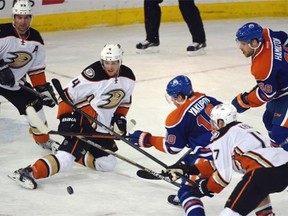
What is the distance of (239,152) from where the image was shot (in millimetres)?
3727

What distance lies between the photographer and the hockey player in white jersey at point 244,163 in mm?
3670

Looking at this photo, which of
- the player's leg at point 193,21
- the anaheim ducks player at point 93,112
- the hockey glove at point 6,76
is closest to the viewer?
the anaheim ducks player at point 93,112

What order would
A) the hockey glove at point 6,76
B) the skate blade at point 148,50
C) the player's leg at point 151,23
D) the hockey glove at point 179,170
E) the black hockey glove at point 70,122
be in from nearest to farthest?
1. the hockey glove at point 179,170
2. the black hockey glove at point 70,122
3. the hockey glove at point 6,76
4. the player's leg at point 151,23
5. the skate blade at point 148,50

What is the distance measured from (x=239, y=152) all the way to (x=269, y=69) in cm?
88

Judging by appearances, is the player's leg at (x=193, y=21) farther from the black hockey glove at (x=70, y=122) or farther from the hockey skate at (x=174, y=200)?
the hockey skate at (x=174, y=200)

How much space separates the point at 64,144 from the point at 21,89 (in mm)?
705

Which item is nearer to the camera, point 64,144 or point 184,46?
point 64,144

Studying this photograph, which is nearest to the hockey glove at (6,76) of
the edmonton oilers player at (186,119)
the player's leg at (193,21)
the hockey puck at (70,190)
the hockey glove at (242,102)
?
the hockey puck at (70,190)

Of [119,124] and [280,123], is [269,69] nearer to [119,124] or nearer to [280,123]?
[280,123]

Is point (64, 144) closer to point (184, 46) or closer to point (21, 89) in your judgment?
point (21, 89)

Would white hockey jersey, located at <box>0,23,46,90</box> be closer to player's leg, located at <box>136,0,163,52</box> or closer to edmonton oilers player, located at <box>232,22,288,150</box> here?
edmonton oilers player, located at <box>232,22,288,150</box>

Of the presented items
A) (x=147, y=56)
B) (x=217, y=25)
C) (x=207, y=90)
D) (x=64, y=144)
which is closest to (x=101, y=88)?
(x=64, y=144)

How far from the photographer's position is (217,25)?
358 inches

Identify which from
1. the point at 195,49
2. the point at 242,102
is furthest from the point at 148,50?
the point at 242,102
